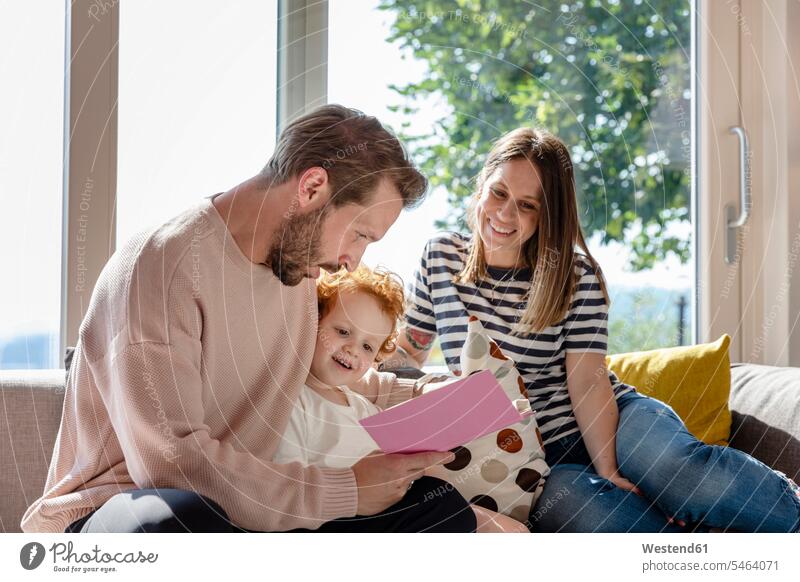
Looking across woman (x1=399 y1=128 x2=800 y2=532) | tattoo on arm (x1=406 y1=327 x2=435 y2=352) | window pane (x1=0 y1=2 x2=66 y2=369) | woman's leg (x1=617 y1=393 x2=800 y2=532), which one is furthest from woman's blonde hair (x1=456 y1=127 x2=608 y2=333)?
window pane (x1=0 y1=2 x2=66 y2=369)

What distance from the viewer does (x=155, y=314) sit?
3.22 ft

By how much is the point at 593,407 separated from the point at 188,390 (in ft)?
2.28

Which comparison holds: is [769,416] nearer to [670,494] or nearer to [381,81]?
[670,494]

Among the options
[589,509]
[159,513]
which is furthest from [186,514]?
[589,509]

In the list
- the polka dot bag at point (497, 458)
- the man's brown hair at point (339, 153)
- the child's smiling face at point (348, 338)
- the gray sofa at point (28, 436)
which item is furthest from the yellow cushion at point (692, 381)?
the man's brown hair at point (339, 153)

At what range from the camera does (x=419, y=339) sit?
1366 millimetres

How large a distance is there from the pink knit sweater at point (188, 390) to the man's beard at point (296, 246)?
19 mm

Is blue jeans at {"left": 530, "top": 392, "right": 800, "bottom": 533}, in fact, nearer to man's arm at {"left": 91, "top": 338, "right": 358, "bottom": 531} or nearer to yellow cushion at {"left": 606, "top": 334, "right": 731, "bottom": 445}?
yellow cushion at {"left": 606, "top": 334, "right": 731, "bottom": 445}

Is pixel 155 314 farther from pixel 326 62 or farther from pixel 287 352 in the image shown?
pixel 326 62

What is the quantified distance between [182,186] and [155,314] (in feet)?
1.14

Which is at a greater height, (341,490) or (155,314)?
(155,314)
